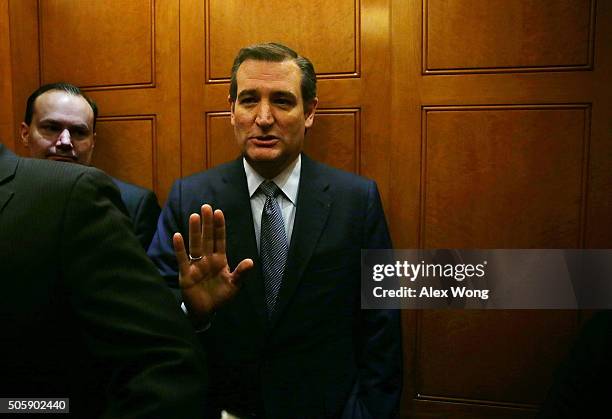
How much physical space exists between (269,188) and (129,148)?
3.08 ft

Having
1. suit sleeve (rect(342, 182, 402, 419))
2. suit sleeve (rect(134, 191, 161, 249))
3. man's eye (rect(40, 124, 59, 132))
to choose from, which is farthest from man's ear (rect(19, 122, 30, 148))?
suit sleeve (rect(342, 182, 402, 419))

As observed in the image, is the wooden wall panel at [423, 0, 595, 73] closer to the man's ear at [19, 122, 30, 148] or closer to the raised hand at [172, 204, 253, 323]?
the raised hand at [172, 204, 253, 323]

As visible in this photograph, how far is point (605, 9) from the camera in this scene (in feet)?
5.90

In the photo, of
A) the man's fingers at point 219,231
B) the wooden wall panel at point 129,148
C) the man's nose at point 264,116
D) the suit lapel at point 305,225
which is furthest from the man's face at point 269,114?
the wooden wall panel at point 129,148

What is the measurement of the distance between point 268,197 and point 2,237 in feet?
3.16

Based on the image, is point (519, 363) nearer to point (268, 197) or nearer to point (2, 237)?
point (268, 197)

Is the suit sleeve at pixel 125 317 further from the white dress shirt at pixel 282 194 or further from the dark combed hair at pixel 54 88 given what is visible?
the dark combed hair at pixel 54 88

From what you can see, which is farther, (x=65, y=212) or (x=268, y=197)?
(x=268, y=197)

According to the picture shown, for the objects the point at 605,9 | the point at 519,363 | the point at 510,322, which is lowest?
the point at 519,363

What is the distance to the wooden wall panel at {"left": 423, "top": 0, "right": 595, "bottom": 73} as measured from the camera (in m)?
1.83

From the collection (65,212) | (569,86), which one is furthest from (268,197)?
(569,86)

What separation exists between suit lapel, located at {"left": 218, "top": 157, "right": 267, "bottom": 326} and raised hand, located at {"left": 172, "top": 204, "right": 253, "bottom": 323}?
12.0 inches

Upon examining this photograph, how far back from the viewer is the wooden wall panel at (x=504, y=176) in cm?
187

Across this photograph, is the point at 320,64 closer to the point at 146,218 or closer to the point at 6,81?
the point at 146,218
